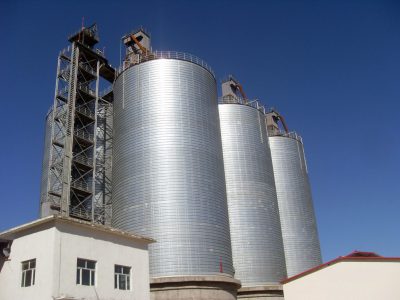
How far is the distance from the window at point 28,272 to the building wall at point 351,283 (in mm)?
17337

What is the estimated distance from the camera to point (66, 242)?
85.5 feet

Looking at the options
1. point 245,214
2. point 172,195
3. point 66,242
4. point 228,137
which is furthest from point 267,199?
point 66,242

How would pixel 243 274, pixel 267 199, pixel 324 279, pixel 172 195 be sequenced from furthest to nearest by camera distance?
pixel 267 199 → pixel 243 274 → pixel 172 195 → pixel 324 279

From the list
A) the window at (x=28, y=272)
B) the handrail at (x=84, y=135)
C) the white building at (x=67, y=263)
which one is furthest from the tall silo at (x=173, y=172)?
the window at (x=28, y=272)

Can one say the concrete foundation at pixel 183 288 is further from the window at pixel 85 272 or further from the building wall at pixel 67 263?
the window at pixel 85 272

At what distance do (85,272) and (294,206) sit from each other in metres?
34.8

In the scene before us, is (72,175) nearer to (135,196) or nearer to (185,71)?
(135,196)

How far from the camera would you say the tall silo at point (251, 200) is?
45.6 metres

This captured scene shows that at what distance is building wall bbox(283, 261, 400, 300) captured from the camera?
28484mm

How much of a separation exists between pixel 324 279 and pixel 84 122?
2910 cm

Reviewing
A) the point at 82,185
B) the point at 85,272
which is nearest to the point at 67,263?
the point at 85,272

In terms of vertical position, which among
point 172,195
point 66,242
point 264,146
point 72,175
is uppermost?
point 264,146

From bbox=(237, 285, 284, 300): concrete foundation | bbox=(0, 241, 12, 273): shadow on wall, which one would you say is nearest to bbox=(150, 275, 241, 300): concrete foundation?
bbox=(237, 285, 284, 300): concrete foundation

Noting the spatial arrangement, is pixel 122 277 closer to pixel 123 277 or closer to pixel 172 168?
pixel 123 277
